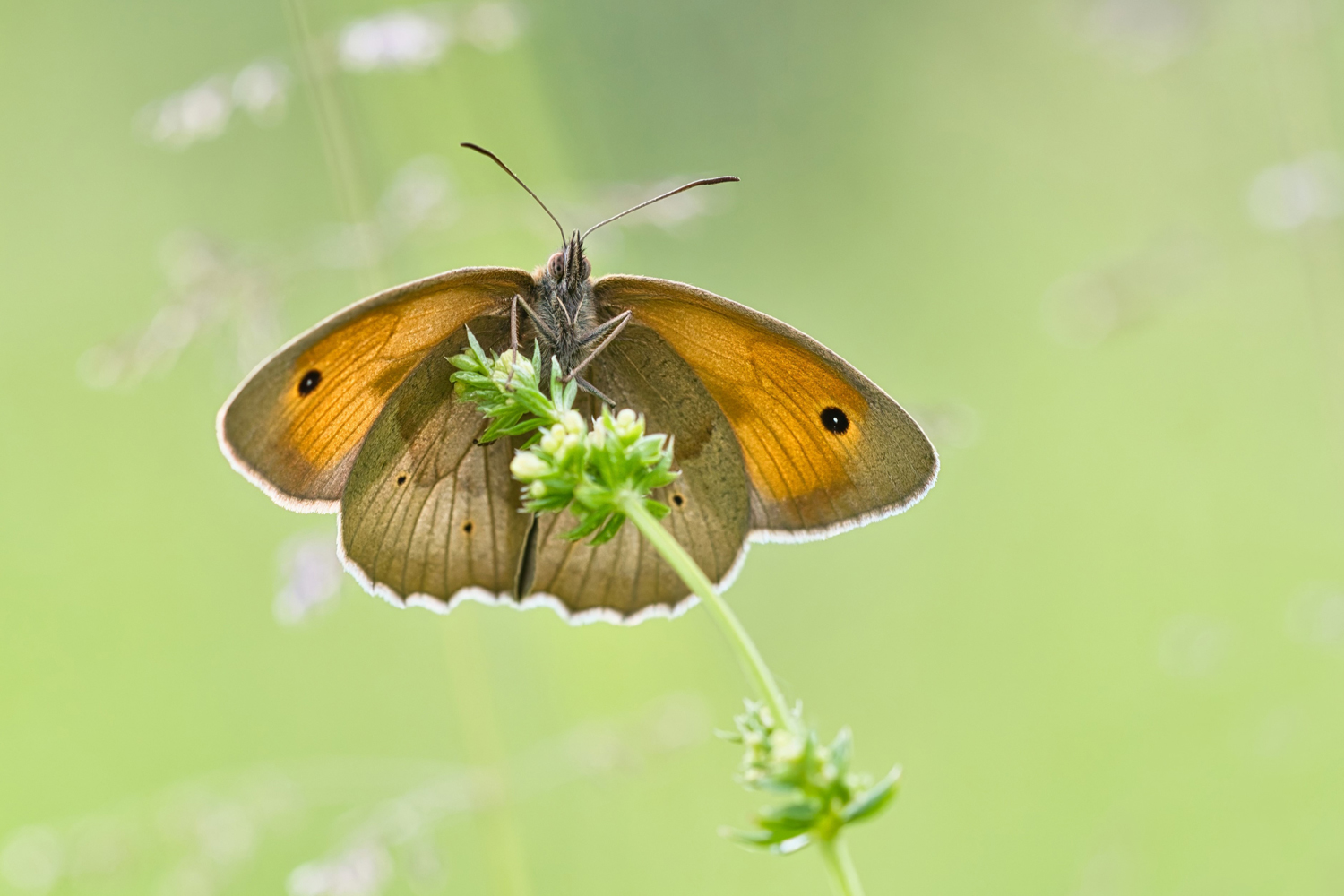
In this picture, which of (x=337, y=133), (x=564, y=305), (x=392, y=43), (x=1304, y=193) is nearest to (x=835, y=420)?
(x=564, y=305)

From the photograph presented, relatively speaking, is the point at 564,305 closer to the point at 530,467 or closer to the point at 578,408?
the point at 578,408

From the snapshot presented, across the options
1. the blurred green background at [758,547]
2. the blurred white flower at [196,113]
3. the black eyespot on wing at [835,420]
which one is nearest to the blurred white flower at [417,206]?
the blurred green background at [758,547]

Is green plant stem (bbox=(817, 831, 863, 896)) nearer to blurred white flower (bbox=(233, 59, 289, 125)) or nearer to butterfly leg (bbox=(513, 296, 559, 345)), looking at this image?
butterfly leg (bbox=(513, 296, 559, 345))

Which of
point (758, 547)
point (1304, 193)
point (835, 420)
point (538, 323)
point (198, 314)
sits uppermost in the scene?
point (758, 547)

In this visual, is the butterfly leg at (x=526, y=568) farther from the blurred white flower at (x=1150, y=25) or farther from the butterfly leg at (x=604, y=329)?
the blurred white flower at (x=1150, y=25)

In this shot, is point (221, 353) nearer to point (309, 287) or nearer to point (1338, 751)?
point (309, 287)
